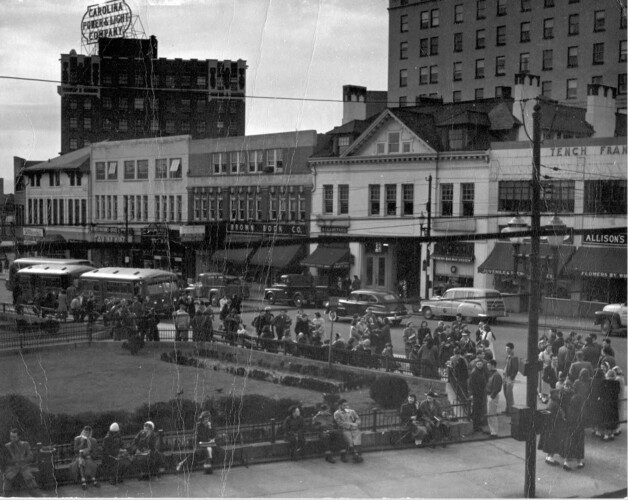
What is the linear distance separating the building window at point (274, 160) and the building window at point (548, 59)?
5.29 meters

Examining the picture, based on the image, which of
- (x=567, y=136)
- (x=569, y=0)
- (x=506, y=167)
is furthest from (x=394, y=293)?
(x=569, y=0)

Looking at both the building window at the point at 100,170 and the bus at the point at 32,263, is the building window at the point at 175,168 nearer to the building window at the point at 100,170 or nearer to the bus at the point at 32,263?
the building window at the point at 100,170

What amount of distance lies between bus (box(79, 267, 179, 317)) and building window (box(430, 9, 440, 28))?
19.5ft

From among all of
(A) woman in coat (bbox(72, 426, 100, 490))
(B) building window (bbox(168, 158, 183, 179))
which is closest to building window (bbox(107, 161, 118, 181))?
(B) building window (bbox(168, 158, 183, 179))

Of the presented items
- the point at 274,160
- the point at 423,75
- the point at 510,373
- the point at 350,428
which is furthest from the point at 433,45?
the point at 350,428

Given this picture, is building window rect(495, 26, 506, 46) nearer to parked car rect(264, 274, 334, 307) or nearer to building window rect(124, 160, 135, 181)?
parked car rect(264, 274, 334, 307)

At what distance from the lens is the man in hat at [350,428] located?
417 inches

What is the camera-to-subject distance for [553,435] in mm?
9828

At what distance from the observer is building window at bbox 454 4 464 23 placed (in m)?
12.4

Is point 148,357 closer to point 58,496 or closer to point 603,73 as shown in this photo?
point 58,496

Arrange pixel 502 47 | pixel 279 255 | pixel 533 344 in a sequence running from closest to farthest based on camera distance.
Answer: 1. pixel 533 344
2. pixel 279 255
3. pixel 502 47

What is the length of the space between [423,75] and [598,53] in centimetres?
295

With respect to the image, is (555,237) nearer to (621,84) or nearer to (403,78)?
(403,78)

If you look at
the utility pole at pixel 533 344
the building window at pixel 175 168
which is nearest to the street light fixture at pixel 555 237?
the utility pole at pixel 533 344
